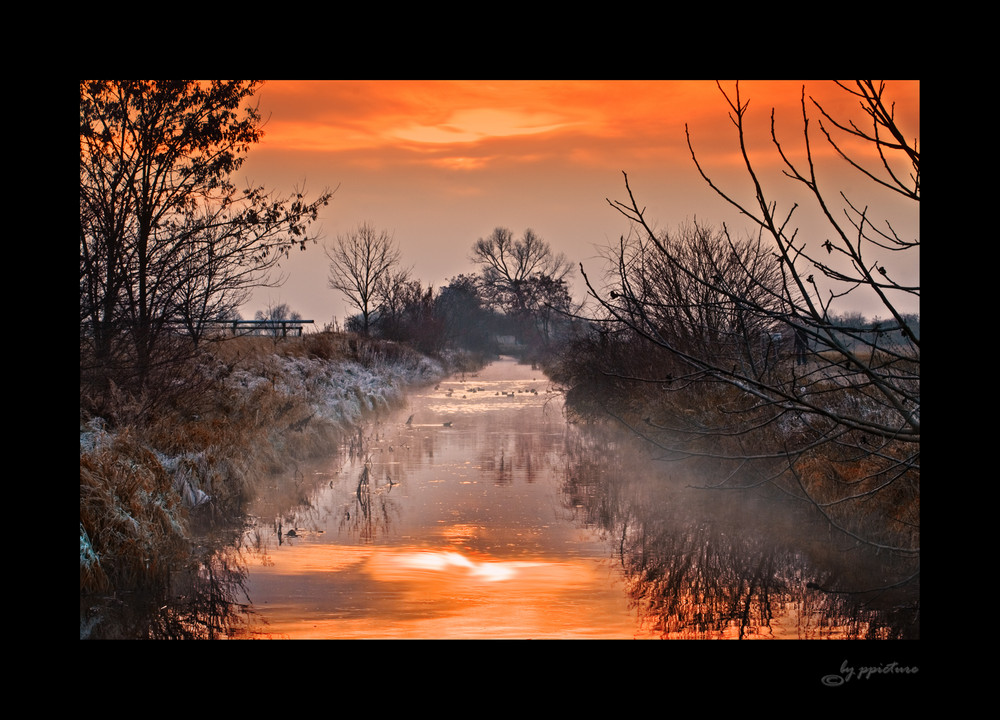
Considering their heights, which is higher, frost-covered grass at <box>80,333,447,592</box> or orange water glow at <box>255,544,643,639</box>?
frost-covered grass at <box>80,333,447,592</box>

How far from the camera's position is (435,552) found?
390 inches

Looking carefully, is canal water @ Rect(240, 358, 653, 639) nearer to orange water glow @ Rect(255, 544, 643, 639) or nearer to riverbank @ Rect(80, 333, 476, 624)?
orange water glow @ Rect(255, 544, 643, 639)

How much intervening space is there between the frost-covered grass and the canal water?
0.70 meters

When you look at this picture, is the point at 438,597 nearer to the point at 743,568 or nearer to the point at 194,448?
the point at 743,568

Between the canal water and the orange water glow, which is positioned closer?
the orange water glow

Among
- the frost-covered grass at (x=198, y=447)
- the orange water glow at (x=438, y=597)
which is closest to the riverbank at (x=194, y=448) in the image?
the frost-covered grass at (x=198, y=447)

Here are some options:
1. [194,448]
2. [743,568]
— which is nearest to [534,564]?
[743,568]

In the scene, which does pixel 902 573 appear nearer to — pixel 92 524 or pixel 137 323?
pixel 92 524

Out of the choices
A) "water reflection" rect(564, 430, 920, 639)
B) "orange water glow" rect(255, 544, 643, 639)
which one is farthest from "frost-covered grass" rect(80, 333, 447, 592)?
"water reflection" rect(564, 430, 920, 639)

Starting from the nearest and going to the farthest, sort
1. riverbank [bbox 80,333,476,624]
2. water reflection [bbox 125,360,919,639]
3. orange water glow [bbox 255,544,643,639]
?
orange water glow [bbox 255,544,643,639]
water reflection [bbox 125,360,919,639]
riverbank [bbox 80,333,476,624]

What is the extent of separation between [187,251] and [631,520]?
23.5 ft

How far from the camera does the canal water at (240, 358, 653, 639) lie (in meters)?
7.37

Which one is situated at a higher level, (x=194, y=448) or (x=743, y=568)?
(x=194, y=448)

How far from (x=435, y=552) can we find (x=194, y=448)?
402 cm
